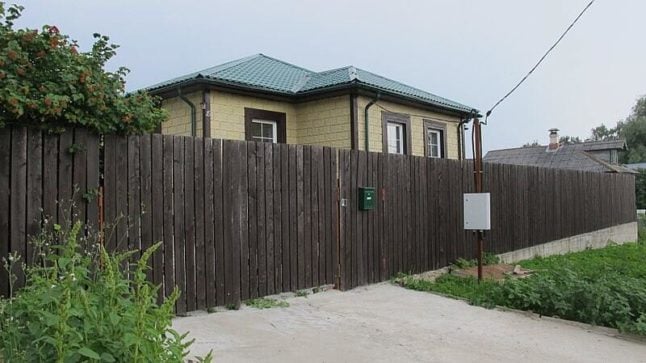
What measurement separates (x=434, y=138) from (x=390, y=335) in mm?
9457

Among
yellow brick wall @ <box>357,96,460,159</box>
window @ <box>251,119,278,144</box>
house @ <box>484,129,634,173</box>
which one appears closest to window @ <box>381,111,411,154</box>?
yellow brick wall @ <box>357,96,460,159</box>

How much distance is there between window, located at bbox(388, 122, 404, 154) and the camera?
12.7 m

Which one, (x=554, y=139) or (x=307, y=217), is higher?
(x=554, y=139)

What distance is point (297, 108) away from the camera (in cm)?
1248

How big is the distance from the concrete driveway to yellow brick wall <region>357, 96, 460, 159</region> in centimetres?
564

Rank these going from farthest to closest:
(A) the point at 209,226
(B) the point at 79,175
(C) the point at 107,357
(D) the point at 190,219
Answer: (A) the point at 209,226 → (D) the point at 190,219 → (B) the point at 79,175 → (C) the point at 107,357

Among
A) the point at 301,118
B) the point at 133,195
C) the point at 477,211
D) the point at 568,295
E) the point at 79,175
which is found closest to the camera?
the point at 79,175

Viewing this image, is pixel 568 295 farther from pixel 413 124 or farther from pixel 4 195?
pixel 413 124

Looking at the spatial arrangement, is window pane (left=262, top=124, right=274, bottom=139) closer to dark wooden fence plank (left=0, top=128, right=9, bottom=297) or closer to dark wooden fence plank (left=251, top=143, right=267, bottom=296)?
dark wooden fence plank (left=251, top=143, right=267, bottom=296)

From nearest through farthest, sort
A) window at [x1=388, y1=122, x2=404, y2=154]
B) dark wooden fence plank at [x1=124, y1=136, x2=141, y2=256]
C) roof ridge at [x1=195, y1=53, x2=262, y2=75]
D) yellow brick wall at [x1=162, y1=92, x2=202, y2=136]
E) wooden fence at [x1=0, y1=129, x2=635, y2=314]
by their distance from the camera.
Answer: wooden fence at [x1=0, y1=129, x2=635, y2=314] → dark wooden fence plank at [x1=124, y1=136, x2=141, y2=256] → yellow brick wall at [x1=162, y1=92, x2=202, y2=136] → roof ridge at [x1=195, y1=53, x2=262, y2=75] → window at [x1=388, y1=122, x2=404, y2=154]

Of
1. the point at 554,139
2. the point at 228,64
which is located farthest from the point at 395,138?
the point at 554,139

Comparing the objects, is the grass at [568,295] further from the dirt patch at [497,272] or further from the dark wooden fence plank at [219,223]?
the dark wooden fence plank at [219,223]

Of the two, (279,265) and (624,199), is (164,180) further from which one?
(624,199)

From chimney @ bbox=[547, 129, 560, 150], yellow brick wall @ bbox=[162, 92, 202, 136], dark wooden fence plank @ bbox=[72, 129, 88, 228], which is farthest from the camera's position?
chimney @ bbox=[547, 129, 560, 150]
